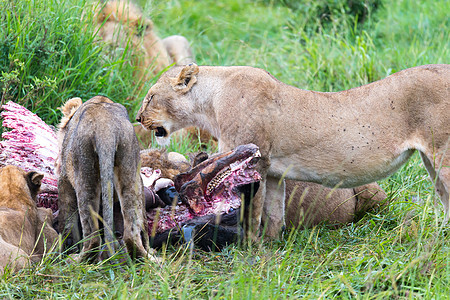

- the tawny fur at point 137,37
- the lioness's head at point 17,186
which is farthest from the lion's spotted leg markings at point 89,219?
the tawny fur at point 137,37

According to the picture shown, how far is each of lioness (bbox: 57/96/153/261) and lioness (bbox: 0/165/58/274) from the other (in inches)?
8.7

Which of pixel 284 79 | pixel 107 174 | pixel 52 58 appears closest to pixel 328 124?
pixel 107 174

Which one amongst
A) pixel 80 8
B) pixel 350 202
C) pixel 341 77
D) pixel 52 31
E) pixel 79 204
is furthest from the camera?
pixel 341 77

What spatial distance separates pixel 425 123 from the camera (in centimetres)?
438

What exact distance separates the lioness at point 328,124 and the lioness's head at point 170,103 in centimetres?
2

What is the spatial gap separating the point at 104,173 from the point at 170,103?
55.6 inches

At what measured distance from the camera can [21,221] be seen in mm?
4023

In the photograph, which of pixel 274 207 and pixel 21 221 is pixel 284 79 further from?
pixel 21 221

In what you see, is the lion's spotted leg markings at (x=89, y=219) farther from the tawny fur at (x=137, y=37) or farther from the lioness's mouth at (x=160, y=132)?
the tawny fur at (x=137, y=37)

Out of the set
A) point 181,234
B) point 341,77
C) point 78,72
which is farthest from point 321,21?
point 181,234

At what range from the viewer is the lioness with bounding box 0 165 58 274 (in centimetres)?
367

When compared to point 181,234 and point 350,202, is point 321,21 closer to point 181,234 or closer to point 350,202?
point 350,202

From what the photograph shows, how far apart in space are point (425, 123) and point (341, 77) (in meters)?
Answer: 3.58

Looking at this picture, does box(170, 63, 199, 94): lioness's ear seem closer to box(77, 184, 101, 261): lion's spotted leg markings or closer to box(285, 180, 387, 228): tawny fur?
box(285, 180, 387, 228): tawny fur
